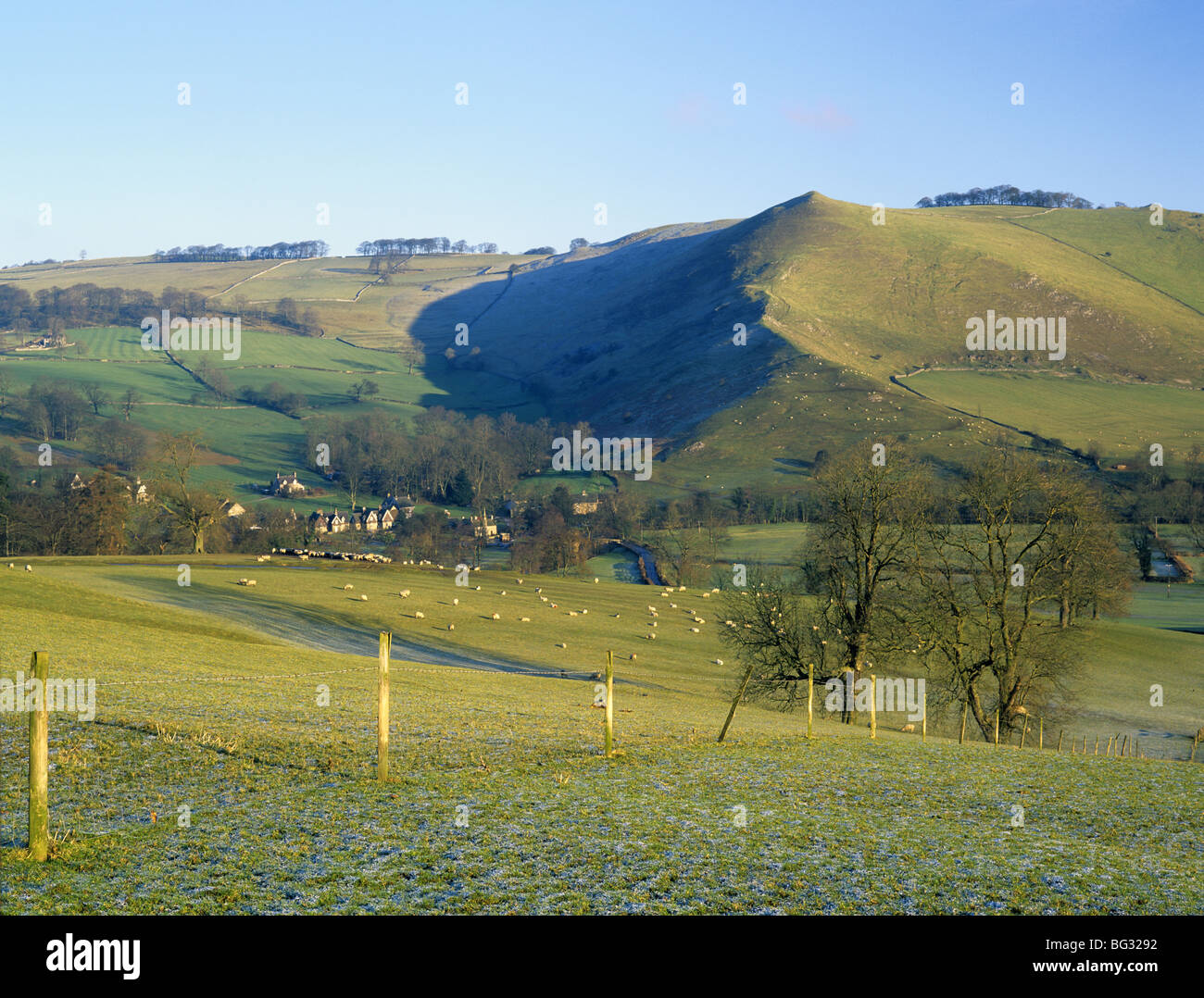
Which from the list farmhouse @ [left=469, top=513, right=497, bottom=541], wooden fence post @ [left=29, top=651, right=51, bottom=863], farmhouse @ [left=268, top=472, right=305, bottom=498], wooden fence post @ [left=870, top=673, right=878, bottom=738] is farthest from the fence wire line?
farmhouse @ [left=268, top=472, right=305, bottom=498]

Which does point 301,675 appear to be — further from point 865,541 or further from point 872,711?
point 865,541

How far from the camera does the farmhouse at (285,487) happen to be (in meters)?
165

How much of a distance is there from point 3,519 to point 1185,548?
5318 inches

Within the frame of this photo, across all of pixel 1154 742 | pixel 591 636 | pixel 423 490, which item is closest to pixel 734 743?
pixel 1154 742

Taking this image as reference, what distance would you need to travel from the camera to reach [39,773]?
35.6 ft

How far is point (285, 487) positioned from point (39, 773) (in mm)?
162212

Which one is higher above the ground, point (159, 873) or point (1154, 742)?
point (159, 873)

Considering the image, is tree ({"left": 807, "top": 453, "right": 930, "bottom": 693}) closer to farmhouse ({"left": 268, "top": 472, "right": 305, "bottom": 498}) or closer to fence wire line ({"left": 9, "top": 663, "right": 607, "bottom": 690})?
fence wire line ({"left": 9, "top": 663, "right": 607, "bottom": 690})

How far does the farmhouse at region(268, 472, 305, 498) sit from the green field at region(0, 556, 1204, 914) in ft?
445

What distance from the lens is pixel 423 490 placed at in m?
181

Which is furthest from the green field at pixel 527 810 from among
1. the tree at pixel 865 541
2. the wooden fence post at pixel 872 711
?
the tree at pixel 865 541

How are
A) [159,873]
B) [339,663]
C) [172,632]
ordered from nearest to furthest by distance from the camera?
[159,873] → [339,663] → [172,632]

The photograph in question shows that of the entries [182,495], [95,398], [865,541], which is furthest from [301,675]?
[95,398]
